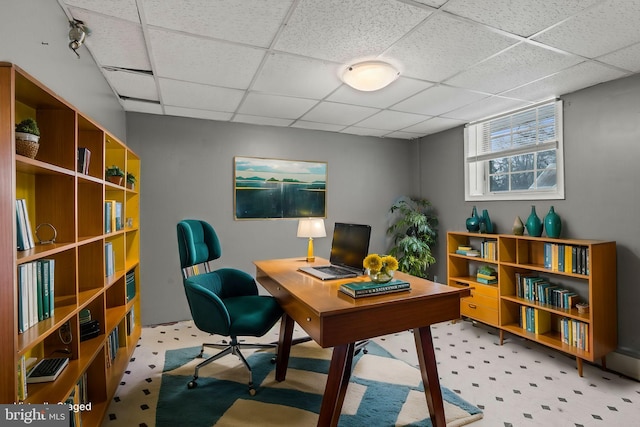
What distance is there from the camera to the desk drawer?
3.47 meters

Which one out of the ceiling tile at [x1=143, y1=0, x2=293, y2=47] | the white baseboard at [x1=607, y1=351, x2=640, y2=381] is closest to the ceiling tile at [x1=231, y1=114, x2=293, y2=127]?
the ceiling tile at [x1=143, y1=0, x2=293, y2=47]

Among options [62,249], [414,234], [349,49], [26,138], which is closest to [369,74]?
[349,49]

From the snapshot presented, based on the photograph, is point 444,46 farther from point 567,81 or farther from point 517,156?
point 517,156

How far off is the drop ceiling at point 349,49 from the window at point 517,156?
10.5 inches

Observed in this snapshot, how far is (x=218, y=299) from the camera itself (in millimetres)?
2391

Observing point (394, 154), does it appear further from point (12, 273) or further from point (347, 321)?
point (12, 273)

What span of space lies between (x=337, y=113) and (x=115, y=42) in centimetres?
225

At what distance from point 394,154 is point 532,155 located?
1.95m

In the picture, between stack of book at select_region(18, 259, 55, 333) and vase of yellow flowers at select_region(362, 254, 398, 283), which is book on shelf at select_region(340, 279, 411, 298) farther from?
stack of book at select_region(18, 259, 55, 333)

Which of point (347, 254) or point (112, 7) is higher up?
point (112, 7)

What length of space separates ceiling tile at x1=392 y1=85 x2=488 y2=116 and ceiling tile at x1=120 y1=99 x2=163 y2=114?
2579 millimetres

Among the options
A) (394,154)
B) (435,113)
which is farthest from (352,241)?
(394,154)

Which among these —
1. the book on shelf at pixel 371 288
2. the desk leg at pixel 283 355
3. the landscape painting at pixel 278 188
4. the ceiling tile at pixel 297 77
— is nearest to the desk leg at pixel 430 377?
the book on shelf at pixel 371 288

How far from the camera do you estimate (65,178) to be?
1708 mm
